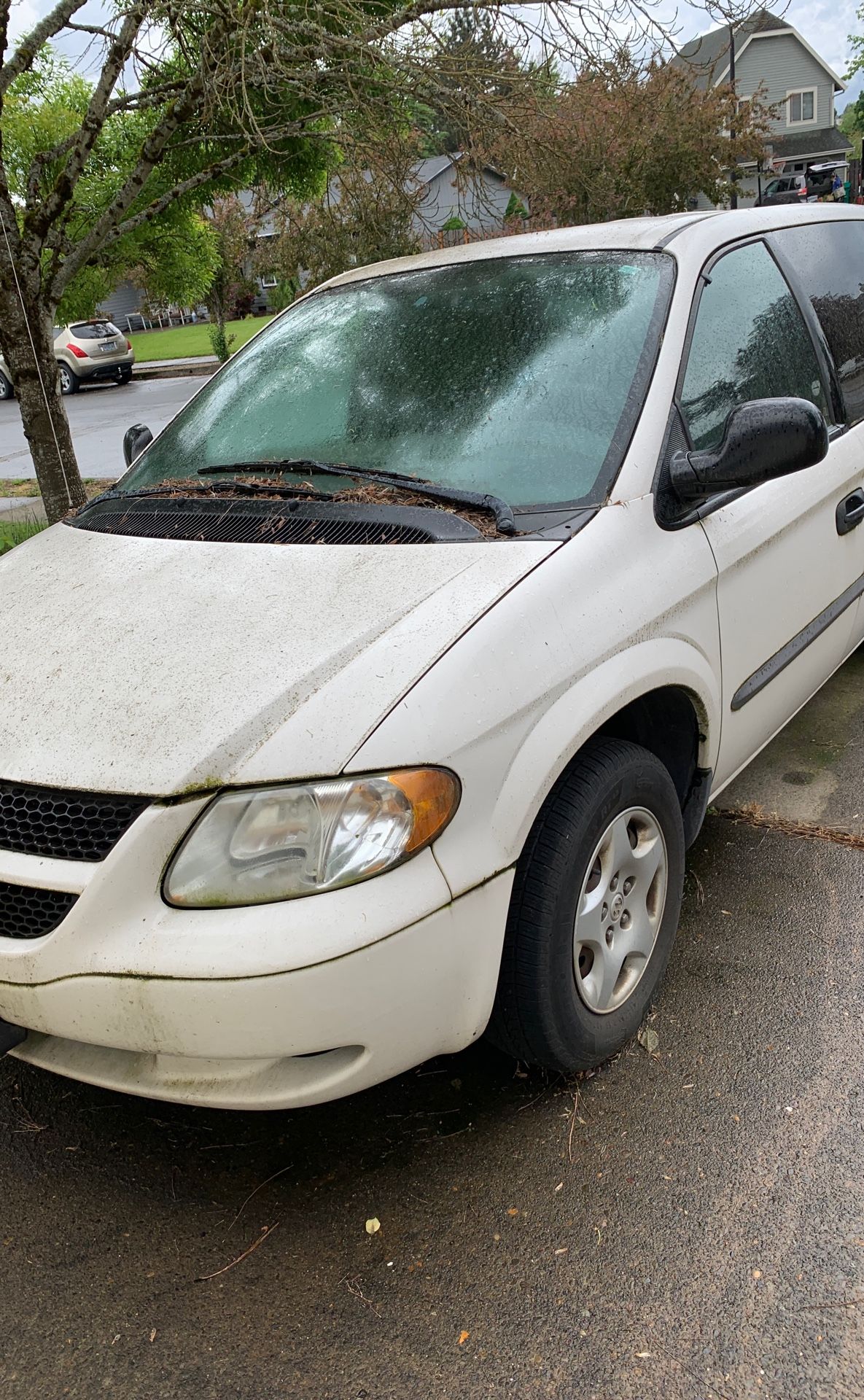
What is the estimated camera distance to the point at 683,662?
2.56 metres

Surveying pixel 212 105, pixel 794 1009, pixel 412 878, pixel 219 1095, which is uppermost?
pixel 212 105

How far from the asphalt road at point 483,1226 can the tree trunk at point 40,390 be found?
4.73m

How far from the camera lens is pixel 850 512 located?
3.51m

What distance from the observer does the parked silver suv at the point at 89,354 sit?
25062 mm

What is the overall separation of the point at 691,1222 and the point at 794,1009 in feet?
2.42

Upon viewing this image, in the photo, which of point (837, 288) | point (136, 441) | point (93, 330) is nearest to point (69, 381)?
point (93, 330)

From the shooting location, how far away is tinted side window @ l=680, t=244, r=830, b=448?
2842 millimetres

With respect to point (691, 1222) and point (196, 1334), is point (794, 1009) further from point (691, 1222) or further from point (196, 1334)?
point (196, 1334)

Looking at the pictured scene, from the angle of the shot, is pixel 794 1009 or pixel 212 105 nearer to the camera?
pixel 794 1009

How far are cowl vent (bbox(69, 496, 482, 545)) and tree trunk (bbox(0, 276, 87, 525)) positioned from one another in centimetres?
368

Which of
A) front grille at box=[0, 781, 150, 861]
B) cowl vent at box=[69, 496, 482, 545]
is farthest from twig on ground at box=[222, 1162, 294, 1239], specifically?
cowl vent at box=[69, 496, 482, 545]

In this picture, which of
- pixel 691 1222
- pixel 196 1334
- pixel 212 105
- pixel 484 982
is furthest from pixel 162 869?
pixel 212 105

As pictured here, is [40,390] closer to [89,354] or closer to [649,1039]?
[649,1039]

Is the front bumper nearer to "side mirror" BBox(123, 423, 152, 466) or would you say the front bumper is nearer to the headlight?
the headlight
